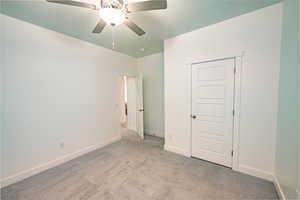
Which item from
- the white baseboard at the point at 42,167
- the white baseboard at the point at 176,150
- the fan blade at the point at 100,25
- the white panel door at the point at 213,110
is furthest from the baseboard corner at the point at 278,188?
the white baseboard at the point at 42,167

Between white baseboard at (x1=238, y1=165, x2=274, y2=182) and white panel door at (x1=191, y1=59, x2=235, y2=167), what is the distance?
0.19m

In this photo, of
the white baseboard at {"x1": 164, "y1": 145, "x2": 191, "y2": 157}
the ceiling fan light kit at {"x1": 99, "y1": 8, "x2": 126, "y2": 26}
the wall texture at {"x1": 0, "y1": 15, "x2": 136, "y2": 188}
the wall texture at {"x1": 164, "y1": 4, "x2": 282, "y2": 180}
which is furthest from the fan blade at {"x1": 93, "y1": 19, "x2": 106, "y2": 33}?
the white baseboard at {"x1": 164, "y1": 145, "x2": 191, "y2": 157}

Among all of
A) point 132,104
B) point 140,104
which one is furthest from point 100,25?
point 132,104

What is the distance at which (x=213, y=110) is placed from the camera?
2.40 m

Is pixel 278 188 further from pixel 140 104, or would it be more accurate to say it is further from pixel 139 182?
pixel 140 104

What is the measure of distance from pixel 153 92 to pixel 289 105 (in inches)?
123

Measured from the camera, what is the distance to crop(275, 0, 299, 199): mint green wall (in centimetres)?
140

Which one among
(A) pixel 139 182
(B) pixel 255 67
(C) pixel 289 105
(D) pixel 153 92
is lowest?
(A) pixel 139 182

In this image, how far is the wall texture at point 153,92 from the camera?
13.1ft

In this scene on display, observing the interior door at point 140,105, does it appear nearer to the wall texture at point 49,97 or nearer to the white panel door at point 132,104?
the white panel door at point 132,104

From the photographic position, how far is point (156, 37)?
2.80 metres

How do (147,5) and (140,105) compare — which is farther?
(140,105)

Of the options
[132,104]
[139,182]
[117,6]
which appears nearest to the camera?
[117,6]

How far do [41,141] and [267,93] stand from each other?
395 centimetres
